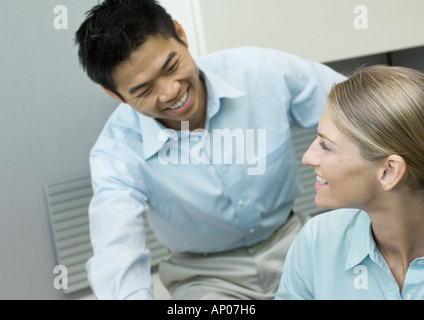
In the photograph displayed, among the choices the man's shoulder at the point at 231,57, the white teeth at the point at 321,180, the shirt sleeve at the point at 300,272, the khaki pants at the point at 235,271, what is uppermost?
the man's shoulder at the point at 231,57

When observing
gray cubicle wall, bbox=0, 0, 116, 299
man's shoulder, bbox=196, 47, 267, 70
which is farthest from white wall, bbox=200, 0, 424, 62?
gray cubicle wall, bbox=0, 0, 116, 299

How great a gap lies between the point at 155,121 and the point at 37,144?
517 mm

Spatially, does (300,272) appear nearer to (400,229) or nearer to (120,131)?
(400,229)

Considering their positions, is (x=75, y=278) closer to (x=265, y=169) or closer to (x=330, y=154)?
(x=265, y=169)

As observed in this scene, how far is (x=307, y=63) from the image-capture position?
147cm

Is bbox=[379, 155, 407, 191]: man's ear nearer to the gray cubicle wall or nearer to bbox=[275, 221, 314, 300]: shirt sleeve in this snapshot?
bbox=[275, 221, 314, 300]: shirt sleeve

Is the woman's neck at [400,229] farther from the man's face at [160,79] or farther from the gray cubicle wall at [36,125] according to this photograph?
the gray cubicle wall at [36,125]

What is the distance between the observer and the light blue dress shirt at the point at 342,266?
0.95m

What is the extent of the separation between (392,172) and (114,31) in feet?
2.10

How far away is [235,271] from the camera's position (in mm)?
1402

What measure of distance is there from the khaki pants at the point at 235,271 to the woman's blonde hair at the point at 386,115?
1.91 feet

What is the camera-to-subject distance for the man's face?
1.18 m

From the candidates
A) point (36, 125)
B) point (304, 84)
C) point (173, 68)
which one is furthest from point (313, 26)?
point (36, 125)

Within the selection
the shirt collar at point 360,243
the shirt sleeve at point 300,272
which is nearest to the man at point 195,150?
the shirt sleeve at point 300,272
